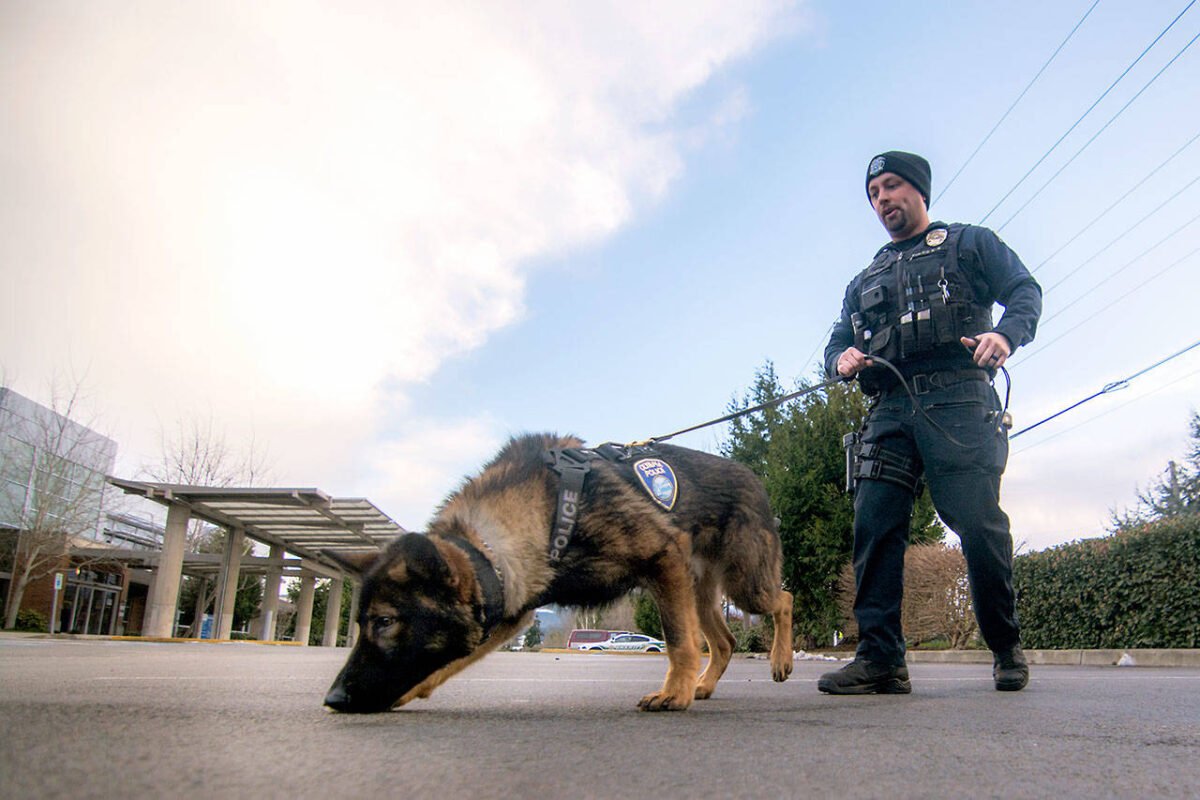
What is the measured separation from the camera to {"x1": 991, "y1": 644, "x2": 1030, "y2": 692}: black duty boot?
399cm

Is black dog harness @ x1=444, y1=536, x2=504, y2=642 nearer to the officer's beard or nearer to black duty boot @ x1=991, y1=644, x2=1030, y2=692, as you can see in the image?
black duty boot @ x1=991, y1=644, x2=1030, y2=692

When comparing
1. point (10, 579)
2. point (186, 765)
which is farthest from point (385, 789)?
point (10, 579)

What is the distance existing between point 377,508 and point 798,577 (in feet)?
35.4

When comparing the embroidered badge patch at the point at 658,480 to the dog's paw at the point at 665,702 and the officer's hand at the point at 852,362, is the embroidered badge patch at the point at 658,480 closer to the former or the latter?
the dog's paw at the point at 665,702

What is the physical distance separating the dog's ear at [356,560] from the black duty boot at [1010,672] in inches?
122

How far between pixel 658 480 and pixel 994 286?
2000 millimetres

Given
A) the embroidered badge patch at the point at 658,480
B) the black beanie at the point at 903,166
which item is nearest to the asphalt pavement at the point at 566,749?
the embroidered badge patch at the point at 658,480

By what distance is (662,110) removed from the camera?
11.3 m

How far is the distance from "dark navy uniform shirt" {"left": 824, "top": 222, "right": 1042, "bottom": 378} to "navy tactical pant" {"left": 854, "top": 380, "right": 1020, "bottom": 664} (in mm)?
153

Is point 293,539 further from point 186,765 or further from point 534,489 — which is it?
point 186,765

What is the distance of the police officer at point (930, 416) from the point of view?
149 inches

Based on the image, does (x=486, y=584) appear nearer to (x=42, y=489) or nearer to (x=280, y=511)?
(x=280, y=511)

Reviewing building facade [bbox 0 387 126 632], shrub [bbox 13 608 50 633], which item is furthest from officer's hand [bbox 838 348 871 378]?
shrub [bbox 13 608 50 633]

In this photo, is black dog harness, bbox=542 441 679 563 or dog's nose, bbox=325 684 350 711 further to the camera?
black dog harness, bbox=542 441 679 563
